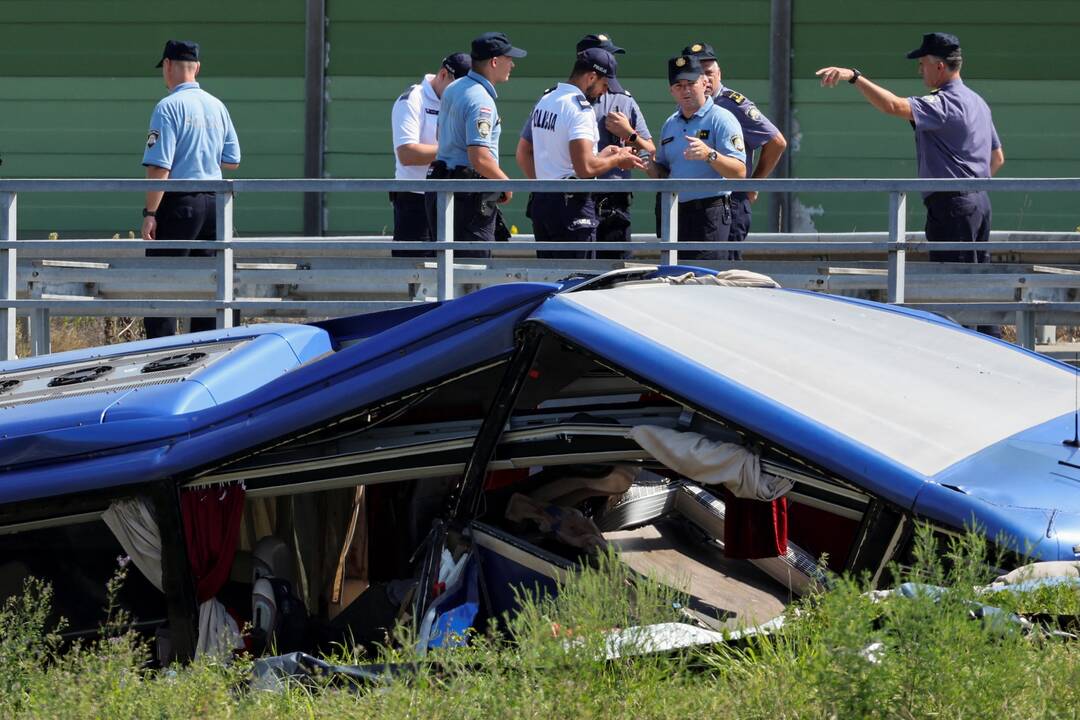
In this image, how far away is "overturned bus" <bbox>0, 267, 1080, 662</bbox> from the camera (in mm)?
3734

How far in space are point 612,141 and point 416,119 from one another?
1.33 meters

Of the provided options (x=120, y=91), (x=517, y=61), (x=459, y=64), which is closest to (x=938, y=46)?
(x=459, y=64)

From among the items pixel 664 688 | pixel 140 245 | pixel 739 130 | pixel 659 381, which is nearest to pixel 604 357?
pixel 659 381

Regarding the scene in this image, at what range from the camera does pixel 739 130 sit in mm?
8750

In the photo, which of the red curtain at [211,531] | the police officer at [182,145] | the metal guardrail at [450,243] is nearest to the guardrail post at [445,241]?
the metal guardrail at [450,243]

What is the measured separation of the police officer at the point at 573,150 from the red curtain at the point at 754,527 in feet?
15.7

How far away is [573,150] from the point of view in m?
8.71

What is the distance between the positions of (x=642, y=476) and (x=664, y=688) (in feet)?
5.43

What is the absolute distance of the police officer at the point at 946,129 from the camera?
845 cm

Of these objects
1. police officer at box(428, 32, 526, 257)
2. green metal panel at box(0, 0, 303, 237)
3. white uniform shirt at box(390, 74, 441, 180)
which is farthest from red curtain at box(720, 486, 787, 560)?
green metal panel at box(0, 0, 303, 237)

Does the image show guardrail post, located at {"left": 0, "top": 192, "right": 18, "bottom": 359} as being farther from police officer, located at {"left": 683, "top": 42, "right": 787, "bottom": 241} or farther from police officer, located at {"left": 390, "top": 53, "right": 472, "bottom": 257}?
police officer, located at {"left": 683, "top": 42, "right": 787, "bottom": 241}

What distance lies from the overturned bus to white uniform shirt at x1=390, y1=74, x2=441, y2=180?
465 centimetres

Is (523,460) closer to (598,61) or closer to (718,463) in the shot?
(718,463)

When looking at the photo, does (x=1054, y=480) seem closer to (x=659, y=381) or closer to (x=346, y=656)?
(x=659, y=381)
